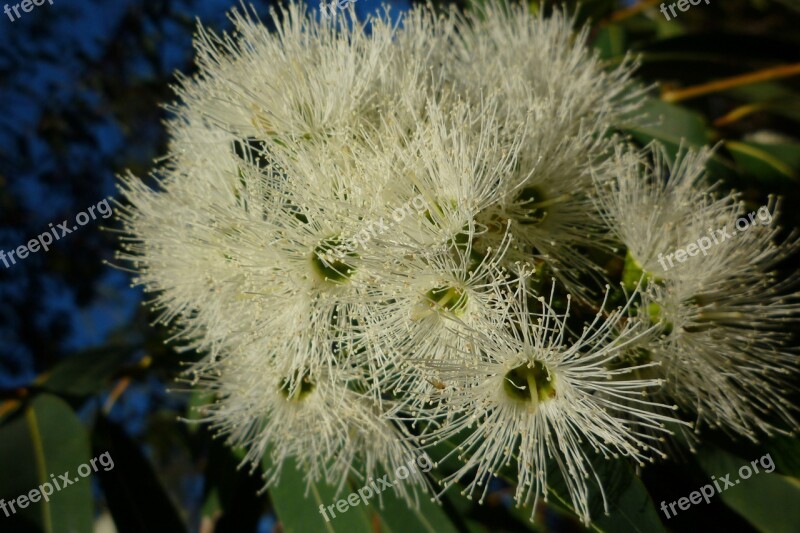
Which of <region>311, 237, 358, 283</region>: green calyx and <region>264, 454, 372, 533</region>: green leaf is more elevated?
<region>311, 237, 358, 283</region>: green calyx

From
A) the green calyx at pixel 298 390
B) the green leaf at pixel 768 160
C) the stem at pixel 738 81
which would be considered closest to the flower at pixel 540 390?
the green calyx at pixel 298 390

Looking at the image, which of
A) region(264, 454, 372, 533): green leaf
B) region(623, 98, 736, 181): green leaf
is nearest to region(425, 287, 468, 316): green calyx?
region(264, 454, 372, 533): green leaf

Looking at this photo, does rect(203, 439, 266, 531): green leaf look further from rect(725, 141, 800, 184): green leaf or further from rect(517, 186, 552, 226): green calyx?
rect(725, 141, 800, 184): green leaf

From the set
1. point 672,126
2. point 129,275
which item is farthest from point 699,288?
point 129,275

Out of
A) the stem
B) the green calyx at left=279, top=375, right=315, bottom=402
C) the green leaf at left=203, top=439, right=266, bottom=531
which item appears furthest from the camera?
the stem

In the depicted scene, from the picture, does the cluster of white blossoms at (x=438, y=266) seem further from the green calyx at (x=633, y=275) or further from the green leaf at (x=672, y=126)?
the green leaf at (x=672, y=126)

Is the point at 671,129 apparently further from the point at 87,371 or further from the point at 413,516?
the point at 87,371
